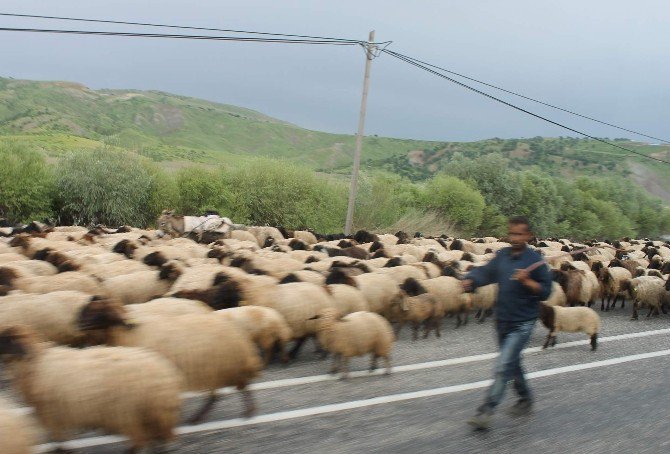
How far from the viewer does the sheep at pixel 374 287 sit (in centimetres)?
1000

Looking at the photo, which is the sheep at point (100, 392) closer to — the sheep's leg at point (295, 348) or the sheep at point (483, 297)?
the sheep's leg at point (295, 348)

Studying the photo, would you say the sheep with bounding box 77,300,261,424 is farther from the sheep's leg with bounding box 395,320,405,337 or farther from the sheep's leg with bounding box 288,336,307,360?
the sheep's leg with bounding box 395,320,405,337

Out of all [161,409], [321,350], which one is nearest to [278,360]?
[321,350]

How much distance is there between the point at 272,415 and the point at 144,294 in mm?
3863

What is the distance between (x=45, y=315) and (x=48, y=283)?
1802mm

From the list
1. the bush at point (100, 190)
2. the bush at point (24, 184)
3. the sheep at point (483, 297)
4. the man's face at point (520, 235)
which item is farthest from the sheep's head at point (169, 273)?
the bush at point (100, 190)

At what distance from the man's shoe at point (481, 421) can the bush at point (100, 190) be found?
34645 millimetres

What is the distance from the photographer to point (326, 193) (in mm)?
39531

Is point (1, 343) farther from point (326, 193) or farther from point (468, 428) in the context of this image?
point (326, 193)

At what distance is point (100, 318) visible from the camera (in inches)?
228

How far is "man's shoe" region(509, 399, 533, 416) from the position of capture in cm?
673

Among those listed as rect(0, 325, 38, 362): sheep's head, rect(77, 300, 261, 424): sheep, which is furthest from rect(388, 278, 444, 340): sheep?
rect(0, 325, 38, 362): sheep's head

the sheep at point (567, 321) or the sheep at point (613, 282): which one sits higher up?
the sheep at point (613, 282)

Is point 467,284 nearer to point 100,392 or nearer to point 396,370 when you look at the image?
point 396,370
